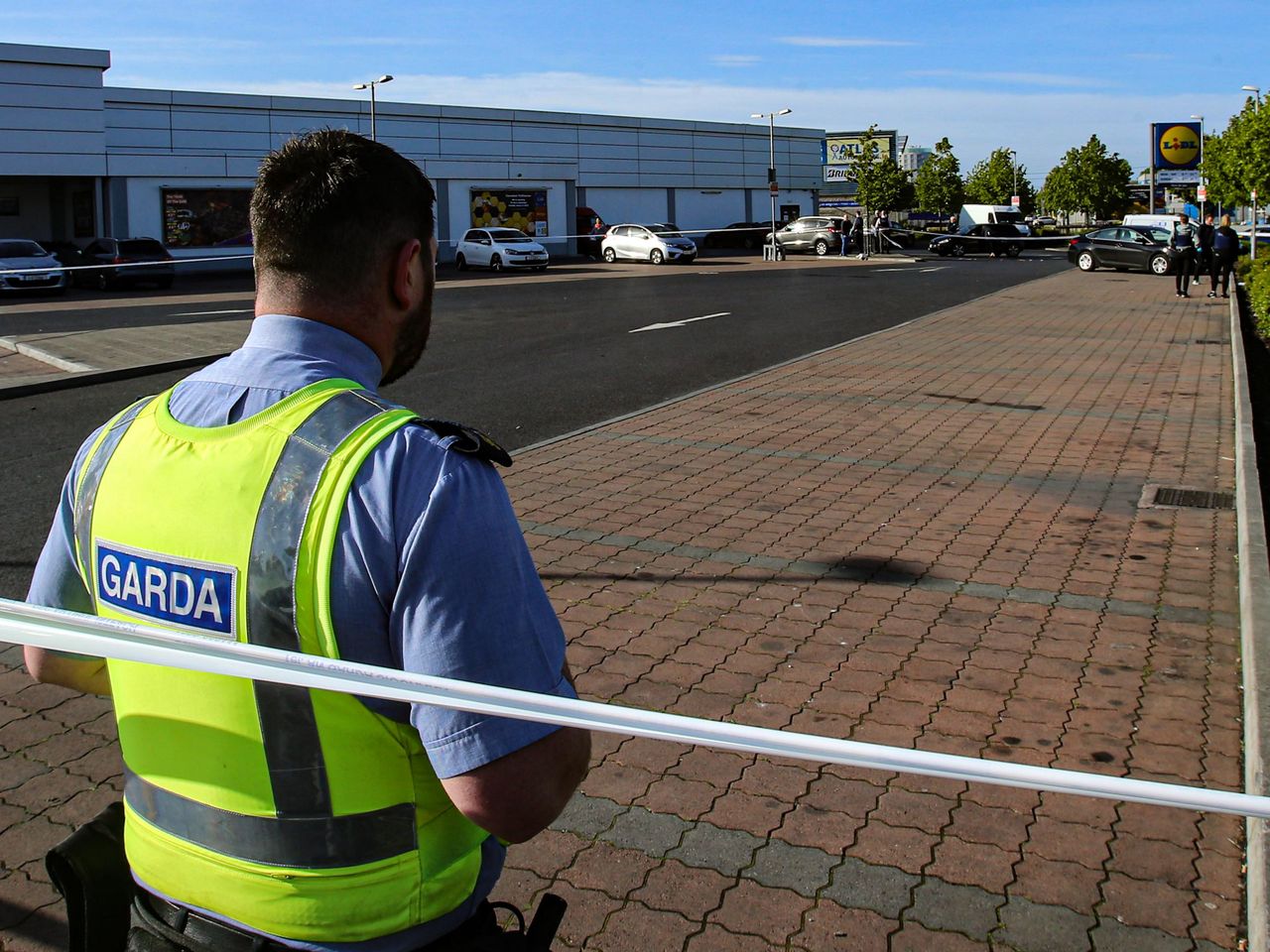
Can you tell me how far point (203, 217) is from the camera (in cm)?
4559

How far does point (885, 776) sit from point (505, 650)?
3096 mm

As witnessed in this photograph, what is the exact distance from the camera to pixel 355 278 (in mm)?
1882

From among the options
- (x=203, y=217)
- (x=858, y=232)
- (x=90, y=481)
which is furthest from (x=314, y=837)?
(x=858, y=232)

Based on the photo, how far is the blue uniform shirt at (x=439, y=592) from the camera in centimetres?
164

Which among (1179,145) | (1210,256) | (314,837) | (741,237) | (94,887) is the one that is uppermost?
(1179,145)

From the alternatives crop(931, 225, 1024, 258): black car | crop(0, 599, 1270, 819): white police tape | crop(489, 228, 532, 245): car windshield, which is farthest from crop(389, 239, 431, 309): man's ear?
crop(931, 225, 1024, 258): black car

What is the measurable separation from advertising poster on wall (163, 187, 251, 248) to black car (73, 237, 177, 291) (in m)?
9.83

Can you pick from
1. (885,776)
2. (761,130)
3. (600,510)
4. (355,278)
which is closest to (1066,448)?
(600,510)

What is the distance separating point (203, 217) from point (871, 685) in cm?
4461

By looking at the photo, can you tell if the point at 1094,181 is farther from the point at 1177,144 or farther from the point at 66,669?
the point at 66,669

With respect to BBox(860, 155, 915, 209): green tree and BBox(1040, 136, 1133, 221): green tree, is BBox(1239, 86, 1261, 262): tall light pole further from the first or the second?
BBox(1040, 136, 1133, 221): green tree

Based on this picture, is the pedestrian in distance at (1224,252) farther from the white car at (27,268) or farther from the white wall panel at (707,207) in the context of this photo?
the white wall panel at (707,207)

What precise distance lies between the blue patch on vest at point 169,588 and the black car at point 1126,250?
1613 inches

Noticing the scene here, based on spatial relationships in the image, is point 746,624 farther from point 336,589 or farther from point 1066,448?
point 1066,448
